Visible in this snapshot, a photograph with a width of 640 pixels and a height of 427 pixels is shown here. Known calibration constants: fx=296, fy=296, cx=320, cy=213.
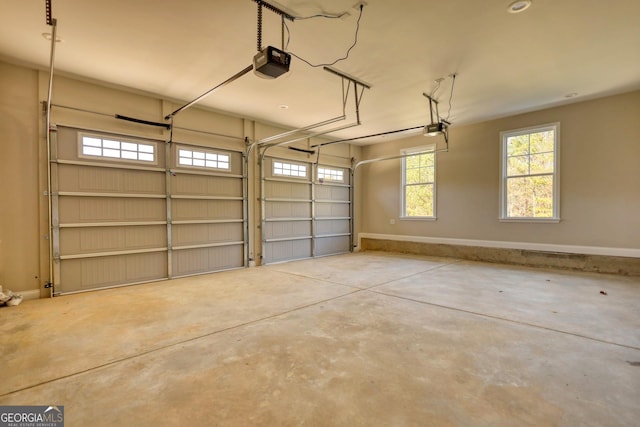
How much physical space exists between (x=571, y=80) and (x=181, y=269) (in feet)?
22.9

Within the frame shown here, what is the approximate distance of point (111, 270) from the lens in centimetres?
454

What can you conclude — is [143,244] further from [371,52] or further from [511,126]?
[511,126]

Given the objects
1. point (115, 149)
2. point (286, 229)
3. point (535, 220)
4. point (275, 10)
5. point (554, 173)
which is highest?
point (275, 10)

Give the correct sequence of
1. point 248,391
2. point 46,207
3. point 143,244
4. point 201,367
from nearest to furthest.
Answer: point 248,391 → point 201,367 → point 46,207 → point 143,244

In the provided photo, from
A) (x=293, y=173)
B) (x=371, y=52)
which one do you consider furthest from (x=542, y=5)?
(x=293, y=173)

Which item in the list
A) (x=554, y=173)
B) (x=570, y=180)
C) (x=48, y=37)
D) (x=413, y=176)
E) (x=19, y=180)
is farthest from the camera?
(x=413, y=176)

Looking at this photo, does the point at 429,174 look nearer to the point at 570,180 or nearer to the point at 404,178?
the point at 404,178

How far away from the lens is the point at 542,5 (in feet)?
9.07

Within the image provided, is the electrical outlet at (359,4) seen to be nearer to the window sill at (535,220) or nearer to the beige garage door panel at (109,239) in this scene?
the beige garage door panel at (109,239)

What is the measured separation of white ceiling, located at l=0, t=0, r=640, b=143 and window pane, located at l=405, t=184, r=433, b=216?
108 inches

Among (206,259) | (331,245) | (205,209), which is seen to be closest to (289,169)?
(205,209)

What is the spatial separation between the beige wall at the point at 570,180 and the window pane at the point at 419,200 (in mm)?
271

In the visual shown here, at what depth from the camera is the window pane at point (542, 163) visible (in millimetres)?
5750

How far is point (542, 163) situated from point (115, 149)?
7650mm
